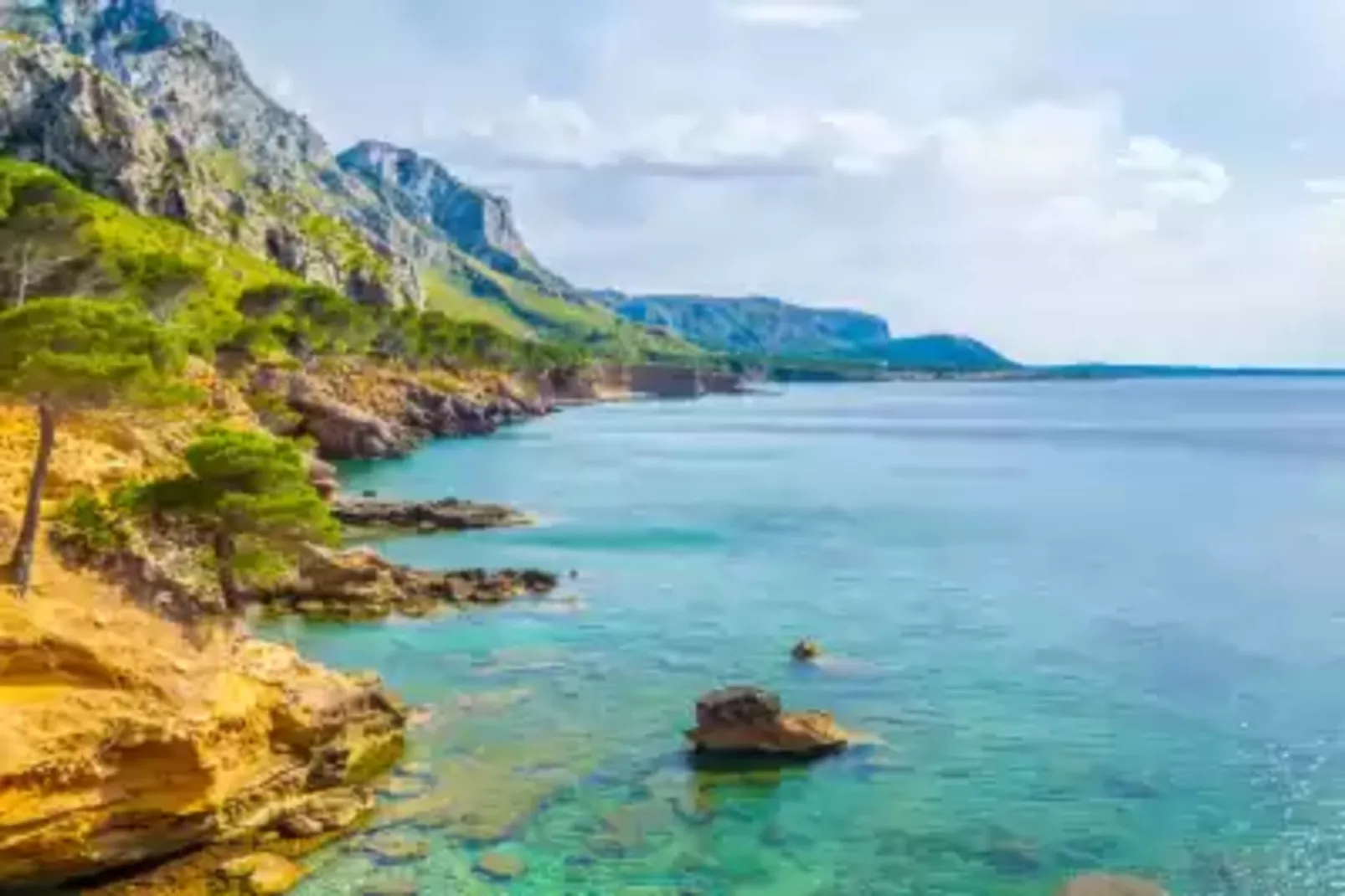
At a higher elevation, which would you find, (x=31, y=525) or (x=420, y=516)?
(x=31, y=525)

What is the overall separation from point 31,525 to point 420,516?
59.4 meters

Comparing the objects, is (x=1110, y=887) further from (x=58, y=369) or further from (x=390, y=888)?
(x=58, y=369)

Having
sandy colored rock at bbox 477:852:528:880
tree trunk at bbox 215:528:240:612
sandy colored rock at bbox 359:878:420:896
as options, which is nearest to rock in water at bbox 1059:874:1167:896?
sandy colored rock at bbox 477:852:528:880

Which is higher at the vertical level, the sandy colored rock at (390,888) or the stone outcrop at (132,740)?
the stone outcrop at (132,740)

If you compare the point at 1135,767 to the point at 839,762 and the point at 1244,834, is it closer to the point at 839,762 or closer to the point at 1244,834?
the point at 1244,834

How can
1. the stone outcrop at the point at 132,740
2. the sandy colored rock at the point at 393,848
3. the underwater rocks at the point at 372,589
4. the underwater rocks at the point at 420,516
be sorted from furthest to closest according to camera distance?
the underwater rocks at the point at 420,516, the underwater rocks at the point at 372,589, the sandy colored rock at the point at 393,848, the stone outcrop at the point at 132,740

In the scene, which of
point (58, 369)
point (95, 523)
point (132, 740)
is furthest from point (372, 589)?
point (132, 740)

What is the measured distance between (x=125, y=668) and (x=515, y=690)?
20827mm

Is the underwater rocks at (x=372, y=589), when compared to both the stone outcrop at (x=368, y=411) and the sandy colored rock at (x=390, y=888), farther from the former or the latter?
the stone outcrop at (x=368, y=411)

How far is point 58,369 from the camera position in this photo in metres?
35.8

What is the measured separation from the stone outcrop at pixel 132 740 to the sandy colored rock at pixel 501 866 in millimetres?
5298

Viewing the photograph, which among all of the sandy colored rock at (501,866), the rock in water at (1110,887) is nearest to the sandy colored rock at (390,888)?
the sandy colored rock at (501,866)

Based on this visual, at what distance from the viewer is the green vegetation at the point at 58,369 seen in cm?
3575

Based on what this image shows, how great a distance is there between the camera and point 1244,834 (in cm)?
3744
